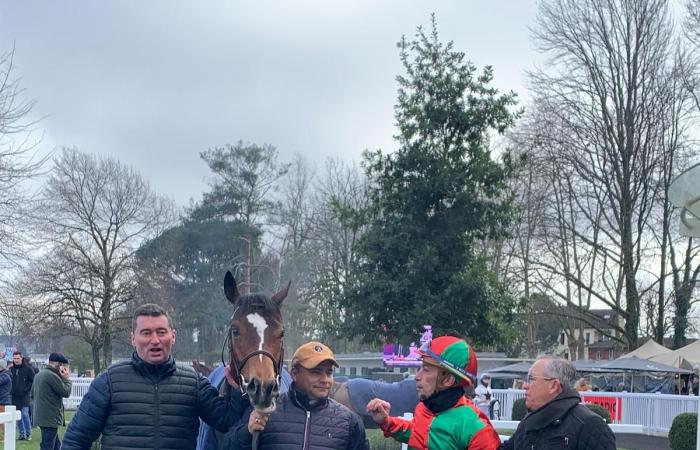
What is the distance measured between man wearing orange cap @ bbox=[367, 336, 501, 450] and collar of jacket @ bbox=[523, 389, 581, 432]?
279mm

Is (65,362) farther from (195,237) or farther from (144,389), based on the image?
(195,237)

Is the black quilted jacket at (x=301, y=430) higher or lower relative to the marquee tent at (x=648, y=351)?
lower

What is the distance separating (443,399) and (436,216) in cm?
1825

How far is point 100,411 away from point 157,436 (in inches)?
11.4

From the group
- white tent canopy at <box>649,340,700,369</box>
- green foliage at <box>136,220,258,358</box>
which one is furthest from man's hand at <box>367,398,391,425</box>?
green foliage at <box>136,220,258,358</box>

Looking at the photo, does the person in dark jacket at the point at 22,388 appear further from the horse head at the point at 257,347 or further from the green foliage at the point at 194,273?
the green foliage at the point at 194,273

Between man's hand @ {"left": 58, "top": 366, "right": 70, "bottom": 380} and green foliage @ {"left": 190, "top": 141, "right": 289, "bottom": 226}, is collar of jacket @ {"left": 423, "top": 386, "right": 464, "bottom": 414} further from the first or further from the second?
green foliage @ {"left": 190, "top": 141, "right": 289, "bottom": 226}

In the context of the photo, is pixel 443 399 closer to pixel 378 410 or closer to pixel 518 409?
pixel 378 410

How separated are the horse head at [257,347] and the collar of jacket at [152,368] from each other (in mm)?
338

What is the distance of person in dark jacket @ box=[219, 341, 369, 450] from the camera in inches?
150

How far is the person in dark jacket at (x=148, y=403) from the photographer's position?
13.0ft

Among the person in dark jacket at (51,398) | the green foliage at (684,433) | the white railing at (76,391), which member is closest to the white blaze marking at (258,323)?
the person in dark jacket at (51,398)

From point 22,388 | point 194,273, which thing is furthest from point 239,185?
point 22,388

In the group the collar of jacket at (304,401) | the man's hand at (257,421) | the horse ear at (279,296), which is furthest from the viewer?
the horse ear at (279,296)
